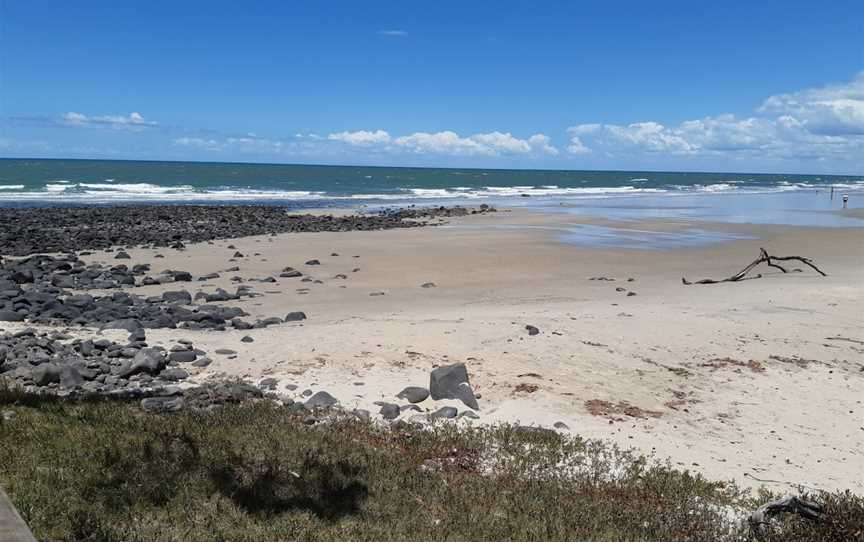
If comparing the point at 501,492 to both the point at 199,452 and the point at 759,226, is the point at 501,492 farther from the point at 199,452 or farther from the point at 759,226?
the point at 759,226

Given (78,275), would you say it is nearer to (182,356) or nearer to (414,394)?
(182,356)

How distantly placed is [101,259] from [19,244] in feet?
16.0

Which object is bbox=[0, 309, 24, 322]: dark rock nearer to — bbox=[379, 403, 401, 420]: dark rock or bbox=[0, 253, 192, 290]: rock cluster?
bbox=[0, 253, 192, 290]: rock cluster

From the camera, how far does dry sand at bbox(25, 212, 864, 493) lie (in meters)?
7.43

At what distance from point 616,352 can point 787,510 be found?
4997mm

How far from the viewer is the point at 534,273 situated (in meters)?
19.5

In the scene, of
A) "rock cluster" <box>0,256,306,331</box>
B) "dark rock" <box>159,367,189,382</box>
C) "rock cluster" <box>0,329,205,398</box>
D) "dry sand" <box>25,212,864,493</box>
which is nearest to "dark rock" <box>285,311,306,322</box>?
"rock cluster" <box>0,256,306,331</box>

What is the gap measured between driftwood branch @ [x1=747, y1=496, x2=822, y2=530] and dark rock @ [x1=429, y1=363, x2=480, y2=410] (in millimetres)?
3371

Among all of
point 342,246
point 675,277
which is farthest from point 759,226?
point 342,246

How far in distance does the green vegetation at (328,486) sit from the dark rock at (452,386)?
1.24 meters

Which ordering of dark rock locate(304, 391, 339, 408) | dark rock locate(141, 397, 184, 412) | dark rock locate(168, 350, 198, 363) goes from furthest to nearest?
dark rock locate(168, 350, 198, 363)
dark rock locate(304, 391, 339, 408)
dark rock locate(141, 397, 184, 412)

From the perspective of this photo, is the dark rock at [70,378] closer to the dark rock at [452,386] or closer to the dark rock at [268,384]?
the dark rock at [268,384]

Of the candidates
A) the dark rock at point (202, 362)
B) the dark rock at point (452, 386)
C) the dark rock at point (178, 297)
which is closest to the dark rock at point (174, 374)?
the dark rock at point (202, 362)

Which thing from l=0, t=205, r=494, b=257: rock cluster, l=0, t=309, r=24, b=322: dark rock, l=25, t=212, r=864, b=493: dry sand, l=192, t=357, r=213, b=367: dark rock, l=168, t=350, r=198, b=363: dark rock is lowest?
l=25, t=212, r=864, b=493: dry sand
